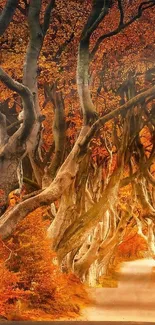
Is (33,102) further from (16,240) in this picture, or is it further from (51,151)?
(51,151)

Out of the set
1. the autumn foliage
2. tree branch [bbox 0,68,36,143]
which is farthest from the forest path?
tree branch [bbox 0,68,36,143]

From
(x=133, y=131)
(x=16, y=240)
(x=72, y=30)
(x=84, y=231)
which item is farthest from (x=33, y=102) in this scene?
(x=133, y=131)

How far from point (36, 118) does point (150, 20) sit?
6.49 meters

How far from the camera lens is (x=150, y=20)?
758 inches

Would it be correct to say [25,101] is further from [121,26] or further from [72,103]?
[72,103]

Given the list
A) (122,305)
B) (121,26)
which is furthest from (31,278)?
(121,26)

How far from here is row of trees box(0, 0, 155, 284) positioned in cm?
1484

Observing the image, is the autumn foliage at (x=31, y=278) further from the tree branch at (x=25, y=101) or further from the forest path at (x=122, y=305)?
the tree branch at (x=25, y=101)

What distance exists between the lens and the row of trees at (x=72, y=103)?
14844 mm

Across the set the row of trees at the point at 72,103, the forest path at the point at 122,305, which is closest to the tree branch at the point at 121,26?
the row of trees at the point at 72,103

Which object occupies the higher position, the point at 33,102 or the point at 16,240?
the point at 33,102

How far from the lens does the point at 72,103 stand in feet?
70.4

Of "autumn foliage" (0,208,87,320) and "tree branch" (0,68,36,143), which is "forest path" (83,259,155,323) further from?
"tree branch" (0,68,36,143)

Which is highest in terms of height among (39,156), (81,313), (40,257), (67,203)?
(39,156)
